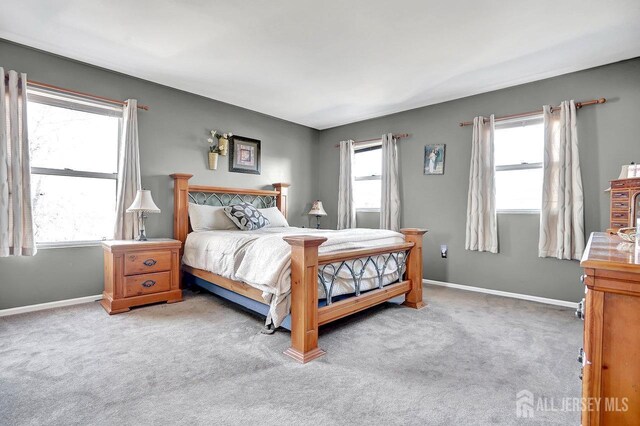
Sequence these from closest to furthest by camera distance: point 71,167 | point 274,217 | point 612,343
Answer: point 612,343
point 71,167
point 274,217

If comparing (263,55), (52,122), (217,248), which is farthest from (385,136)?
(52,122)

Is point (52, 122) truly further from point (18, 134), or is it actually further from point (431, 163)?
point (431, 163)

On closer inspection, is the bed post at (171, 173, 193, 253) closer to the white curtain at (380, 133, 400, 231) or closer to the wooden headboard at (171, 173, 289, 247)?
the wooden headboard at (171, 173, 289, 247)

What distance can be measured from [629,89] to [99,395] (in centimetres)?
499

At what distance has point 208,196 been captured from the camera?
4.35 metres

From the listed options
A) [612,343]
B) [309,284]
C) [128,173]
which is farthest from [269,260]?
[128,173]

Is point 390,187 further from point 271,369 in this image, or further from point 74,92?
point 74,92

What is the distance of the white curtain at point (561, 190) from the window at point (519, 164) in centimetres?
16

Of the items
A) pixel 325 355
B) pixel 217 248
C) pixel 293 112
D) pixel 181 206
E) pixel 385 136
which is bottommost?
pixel 325 355

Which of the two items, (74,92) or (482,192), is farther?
(482,192)

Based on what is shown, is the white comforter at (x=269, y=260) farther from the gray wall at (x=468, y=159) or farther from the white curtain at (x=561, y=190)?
the white curtain at (x=561, y=190)

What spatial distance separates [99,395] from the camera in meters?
1.66

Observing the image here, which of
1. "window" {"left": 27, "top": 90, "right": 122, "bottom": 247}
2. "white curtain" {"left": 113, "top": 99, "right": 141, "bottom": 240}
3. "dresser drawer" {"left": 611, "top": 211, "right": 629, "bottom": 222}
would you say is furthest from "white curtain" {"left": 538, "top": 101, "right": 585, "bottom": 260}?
"window" {"left": 27, "top": 90, "right": 122, "bottom": 247}

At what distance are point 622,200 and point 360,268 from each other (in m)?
2.24
